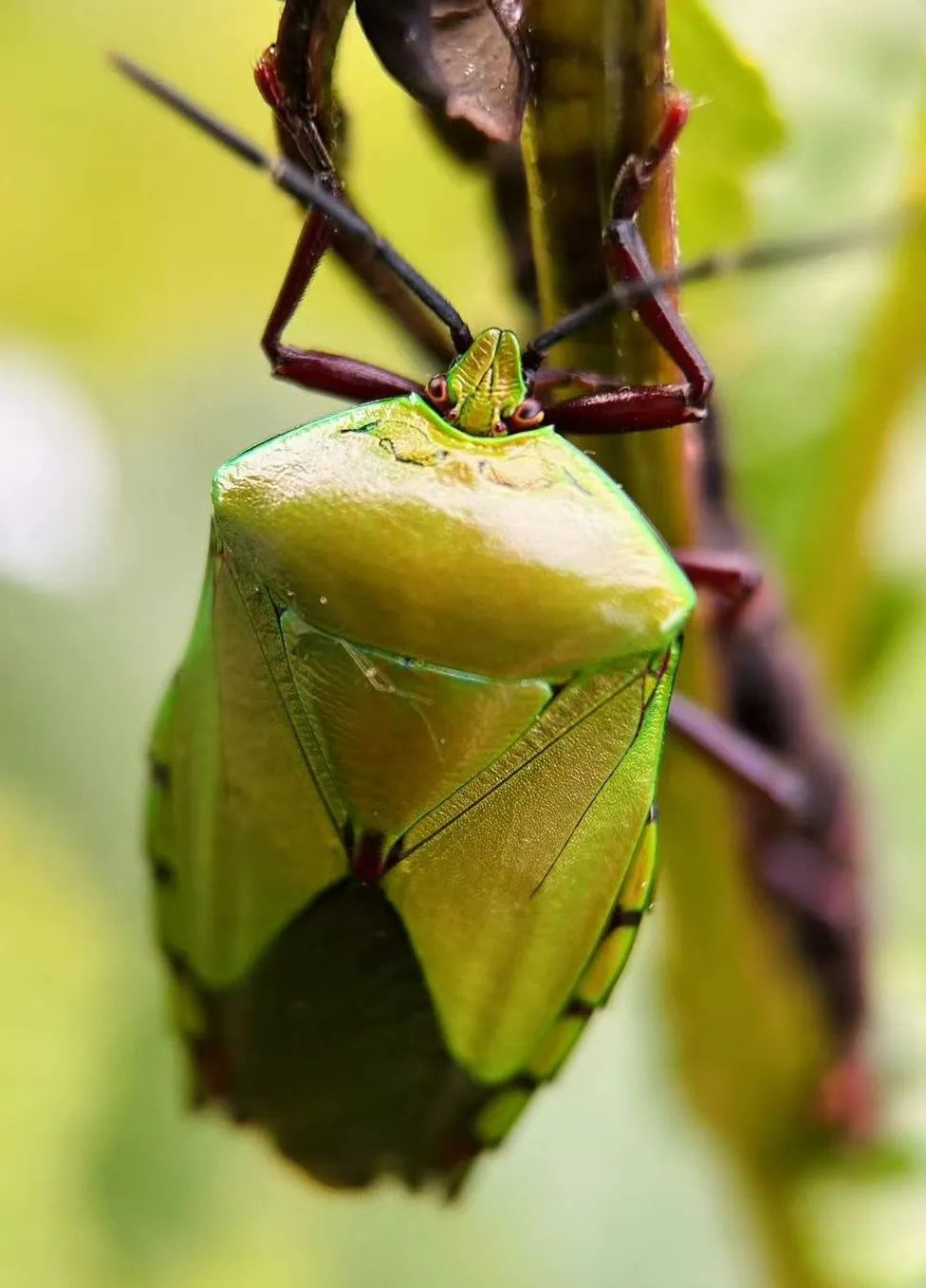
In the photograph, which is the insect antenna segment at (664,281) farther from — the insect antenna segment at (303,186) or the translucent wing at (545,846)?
the translucent wing at (545,846)

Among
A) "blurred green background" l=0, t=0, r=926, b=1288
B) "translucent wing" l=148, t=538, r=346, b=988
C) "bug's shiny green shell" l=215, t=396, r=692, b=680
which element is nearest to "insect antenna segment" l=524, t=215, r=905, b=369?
"bug's shiny green shell" l=215, t=396, r=692, b=680

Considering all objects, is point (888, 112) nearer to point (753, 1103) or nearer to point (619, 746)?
point (619, 746)

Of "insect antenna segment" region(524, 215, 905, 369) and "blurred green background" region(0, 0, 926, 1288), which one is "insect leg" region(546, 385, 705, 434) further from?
"blurred green background" region(0, 0, 926, 1288)

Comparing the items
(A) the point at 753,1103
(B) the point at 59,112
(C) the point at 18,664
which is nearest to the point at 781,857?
(A) the point at 753,1103

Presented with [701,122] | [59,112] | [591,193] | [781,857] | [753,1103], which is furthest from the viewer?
[59,112]

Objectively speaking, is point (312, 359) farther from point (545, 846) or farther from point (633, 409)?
point (545, 846)
